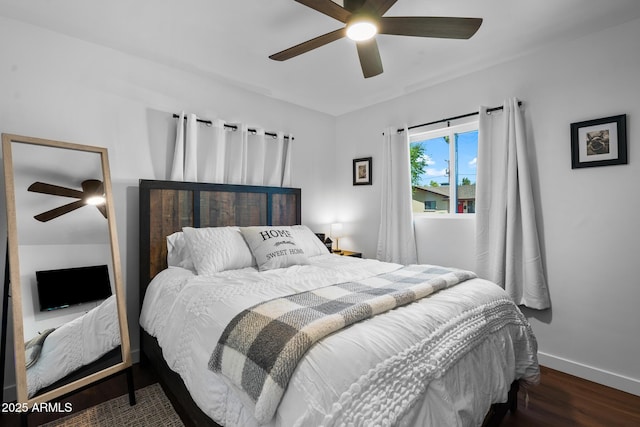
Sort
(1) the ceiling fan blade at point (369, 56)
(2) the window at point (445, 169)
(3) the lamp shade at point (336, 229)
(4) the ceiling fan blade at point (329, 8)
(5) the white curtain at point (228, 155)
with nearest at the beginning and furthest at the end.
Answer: (4) the ceiling fan blade at point (329, 8) → (1) the ceiling fan blade at point (369, 56) → (5) the white curtain at point (228, 155) → (2) the window at point (445, 169) → (3) the lamp shade at point (336, 229)

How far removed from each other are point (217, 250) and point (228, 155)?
116 cm

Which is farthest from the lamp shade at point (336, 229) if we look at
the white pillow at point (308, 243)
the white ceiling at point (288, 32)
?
the white ceiling at point (288, 32)

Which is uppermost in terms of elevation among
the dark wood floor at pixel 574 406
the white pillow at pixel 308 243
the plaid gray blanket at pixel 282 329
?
the white pillow at pixel 308 243

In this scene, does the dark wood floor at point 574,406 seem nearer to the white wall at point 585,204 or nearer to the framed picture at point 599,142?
the white wall at point 585,204

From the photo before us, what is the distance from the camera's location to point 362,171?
3994 mm

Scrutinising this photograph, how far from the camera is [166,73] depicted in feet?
9.20

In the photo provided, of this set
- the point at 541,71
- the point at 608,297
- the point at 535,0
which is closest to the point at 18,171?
the point at 535,0

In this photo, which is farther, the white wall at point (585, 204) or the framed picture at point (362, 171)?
the framed picture at point (362, 171)

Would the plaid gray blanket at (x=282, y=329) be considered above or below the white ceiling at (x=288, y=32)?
below

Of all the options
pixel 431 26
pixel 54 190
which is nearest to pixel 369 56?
pixel 431 26

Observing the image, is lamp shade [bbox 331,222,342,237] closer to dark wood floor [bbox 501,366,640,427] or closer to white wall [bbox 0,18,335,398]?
white wall [bbox 0,18,335,398]

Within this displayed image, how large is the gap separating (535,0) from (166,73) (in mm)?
2853

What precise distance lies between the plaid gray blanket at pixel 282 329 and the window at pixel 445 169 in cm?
173

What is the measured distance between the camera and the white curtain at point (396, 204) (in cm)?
345
